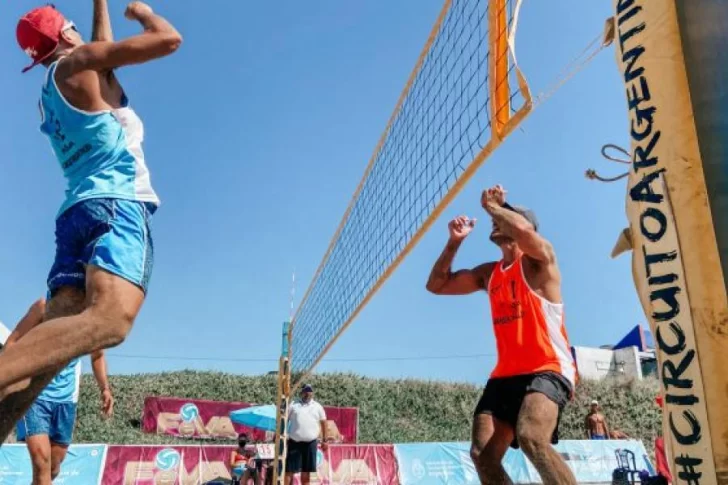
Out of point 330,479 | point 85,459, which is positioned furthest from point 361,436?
point 85,459

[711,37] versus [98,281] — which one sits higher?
[711,37]

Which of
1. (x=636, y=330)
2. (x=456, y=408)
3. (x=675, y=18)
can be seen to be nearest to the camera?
(x=675, y=18)

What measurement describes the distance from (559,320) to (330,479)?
35.0 feet

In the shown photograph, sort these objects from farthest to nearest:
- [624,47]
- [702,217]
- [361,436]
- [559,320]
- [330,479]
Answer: [361,436]
[330,479]
[559,320]
[624,47]
[702,217]

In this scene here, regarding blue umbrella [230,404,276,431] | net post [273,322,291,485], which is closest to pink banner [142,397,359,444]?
blue umbrella [230,404,276,431]

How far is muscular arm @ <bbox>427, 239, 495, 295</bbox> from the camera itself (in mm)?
4438

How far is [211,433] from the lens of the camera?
17.5 m

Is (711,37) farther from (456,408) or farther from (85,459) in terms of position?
(456,408)

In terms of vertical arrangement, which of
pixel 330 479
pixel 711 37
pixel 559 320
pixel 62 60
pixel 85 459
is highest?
pixel 62 60

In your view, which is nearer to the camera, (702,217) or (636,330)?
(702,217)

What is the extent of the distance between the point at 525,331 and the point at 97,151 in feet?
8.03

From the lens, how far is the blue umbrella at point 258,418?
13297mm

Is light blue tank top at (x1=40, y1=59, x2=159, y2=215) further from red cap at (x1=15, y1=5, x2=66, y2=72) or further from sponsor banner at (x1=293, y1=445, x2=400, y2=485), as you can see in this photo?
sponsor banner at (x1=293, y1=445, x2=400, y2=485)

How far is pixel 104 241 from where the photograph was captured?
2281 millimetres
